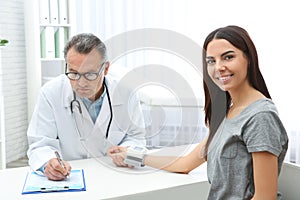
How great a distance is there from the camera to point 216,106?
150 cm

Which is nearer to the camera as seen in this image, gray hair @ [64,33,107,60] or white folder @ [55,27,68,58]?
gray hair @ [64,33,107,60]

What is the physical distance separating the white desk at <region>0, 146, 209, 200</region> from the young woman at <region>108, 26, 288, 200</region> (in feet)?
0.74

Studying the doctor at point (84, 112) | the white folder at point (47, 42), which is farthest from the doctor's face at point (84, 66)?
the white folder at point (47, 42)

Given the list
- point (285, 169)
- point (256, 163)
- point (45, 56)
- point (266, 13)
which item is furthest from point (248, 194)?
point (45, 56)

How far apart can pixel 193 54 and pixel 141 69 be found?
18 cm

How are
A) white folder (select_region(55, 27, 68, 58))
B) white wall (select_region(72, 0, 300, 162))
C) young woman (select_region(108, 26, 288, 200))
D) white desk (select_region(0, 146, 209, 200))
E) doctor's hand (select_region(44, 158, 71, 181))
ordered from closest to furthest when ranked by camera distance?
1. young woman (select_region(108, 26, 288, 200))
2. white desk (select_region(0, 146, 209, 200))
3. doctor's hand (select_region(44, 158, 71, 181))
4. white wall (select_region(72, 0, 300, 162))
5. white folder (select_region(55, 27, 68, 58))

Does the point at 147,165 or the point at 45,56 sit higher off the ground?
the point at 45,56

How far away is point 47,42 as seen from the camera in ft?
12.2

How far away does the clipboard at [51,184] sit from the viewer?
57.1 inches

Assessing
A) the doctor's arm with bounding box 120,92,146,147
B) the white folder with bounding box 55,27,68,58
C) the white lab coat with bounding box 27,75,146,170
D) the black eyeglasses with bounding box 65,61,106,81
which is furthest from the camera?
the white folder with bounding box 55,27,68,58

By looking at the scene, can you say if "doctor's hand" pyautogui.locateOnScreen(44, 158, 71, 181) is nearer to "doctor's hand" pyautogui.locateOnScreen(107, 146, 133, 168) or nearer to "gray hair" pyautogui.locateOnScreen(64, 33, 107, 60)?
"doctor's hand" pyautogui.locateOnScreen(107, 146, 133, 168)

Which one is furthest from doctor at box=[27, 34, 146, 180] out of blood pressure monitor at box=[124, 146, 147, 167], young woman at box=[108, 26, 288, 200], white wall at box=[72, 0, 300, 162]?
white wall at box=[72, 0, 300, 162]

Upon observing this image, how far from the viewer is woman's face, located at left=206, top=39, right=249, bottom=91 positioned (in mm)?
1241

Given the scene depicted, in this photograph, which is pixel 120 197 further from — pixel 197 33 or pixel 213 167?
pixel 197 33
